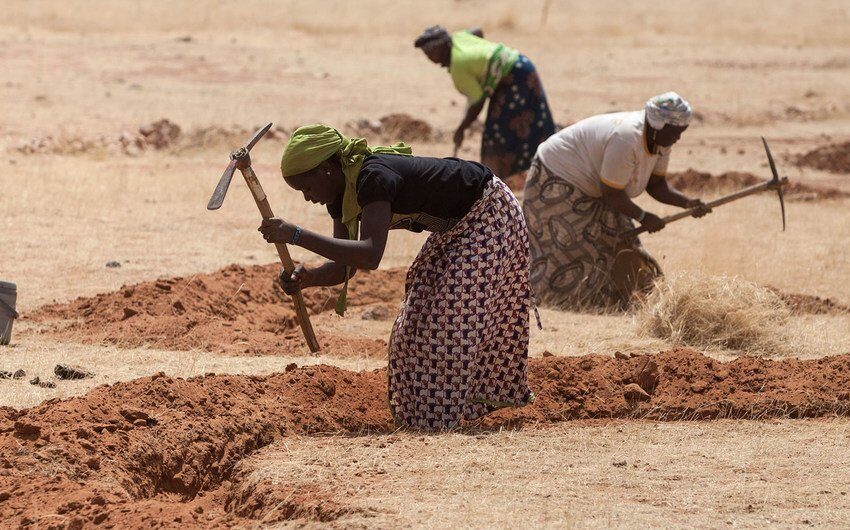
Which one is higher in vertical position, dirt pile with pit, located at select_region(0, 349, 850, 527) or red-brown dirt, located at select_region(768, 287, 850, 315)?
red-brown dirt, located at select_region(768, 287, 850, 315)

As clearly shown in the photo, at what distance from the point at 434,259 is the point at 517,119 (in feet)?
18.7

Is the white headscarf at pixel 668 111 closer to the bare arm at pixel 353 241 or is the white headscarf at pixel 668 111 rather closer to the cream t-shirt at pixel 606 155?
the cream t-shirt at pixel 606 155

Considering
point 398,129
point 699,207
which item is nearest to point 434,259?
point 699,207

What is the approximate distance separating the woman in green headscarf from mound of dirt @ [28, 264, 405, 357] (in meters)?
1.70

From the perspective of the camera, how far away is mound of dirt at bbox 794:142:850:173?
14.3 m

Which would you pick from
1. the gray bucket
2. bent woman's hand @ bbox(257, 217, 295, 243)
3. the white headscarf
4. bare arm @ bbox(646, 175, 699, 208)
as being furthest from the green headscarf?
bare arm @ bbox(646, 175, 699, 208)

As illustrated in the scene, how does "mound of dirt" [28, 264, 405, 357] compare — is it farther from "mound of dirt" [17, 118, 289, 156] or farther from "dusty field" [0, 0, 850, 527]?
"mound of dirt" [17, 118, 289, 156]

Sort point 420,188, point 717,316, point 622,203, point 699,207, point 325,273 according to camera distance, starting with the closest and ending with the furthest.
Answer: point 420,188 < point 325,273 < point 717,316 < point 622,203 < point 699,207

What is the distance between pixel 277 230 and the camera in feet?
15.2

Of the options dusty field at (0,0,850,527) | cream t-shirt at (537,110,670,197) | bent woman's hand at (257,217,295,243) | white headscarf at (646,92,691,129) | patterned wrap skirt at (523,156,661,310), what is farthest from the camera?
patterned wrap skirt at (523,156,661,310)

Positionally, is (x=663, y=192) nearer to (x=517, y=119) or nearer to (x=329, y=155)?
(x=517, y=119)

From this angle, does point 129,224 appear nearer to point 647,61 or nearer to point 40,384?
point 40,384

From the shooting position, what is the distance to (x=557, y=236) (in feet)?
26.6

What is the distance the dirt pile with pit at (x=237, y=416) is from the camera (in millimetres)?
4289
